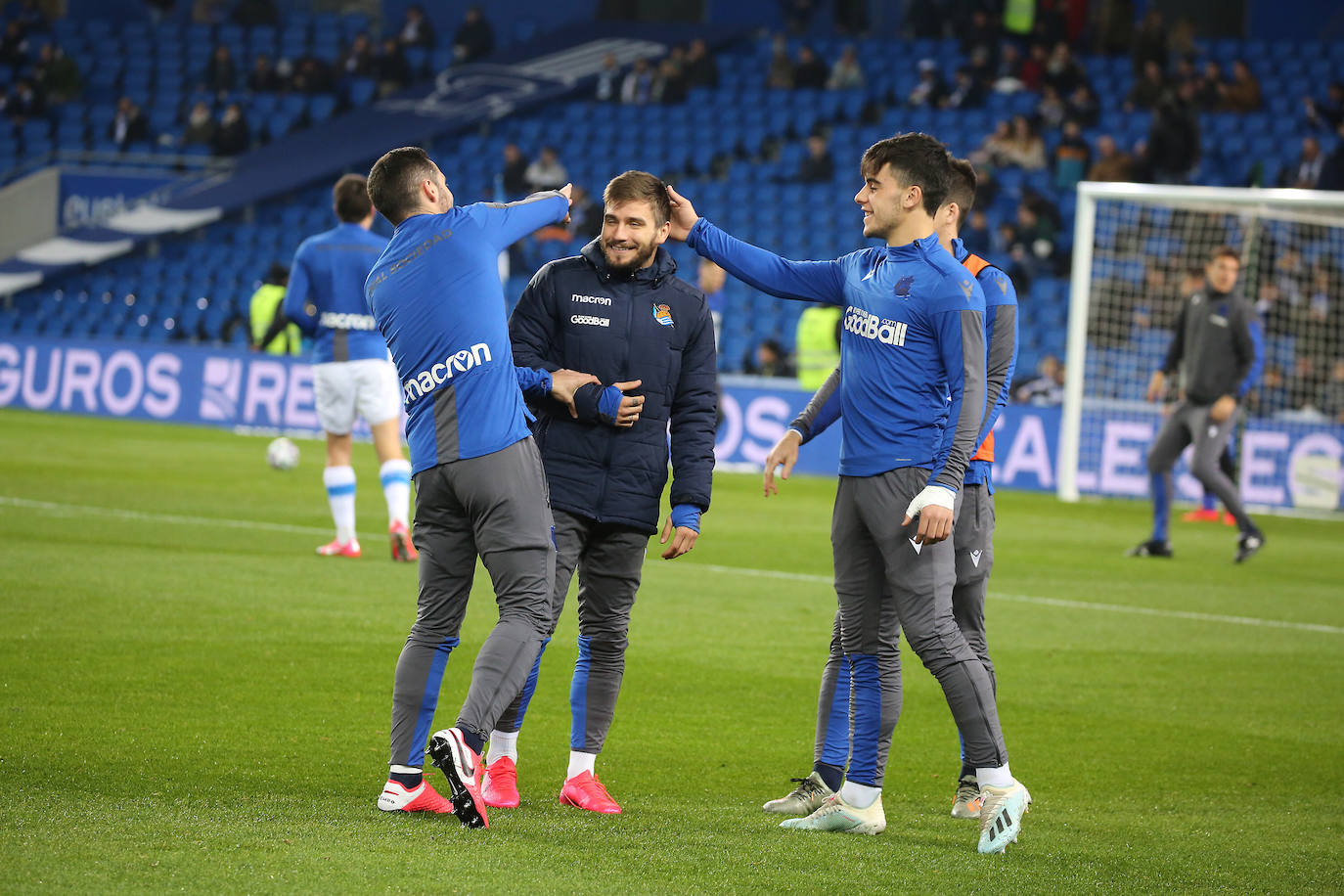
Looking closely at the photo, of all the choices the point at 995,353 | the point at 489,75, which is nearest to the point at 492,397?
the point at 995,353

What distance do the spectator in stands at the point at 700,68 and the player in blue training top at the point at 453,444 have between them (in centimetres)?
2337

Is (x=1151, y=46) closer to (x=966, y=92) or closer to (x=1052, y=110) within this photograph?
(x=1052, y=110)

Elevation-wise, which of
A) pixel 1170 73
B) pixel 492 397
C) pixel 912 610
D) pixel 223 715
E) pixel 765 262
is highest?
pixel 1170 73

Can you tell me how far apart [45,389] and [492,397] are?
19.6m

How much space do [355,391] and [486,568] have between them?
18.1ft

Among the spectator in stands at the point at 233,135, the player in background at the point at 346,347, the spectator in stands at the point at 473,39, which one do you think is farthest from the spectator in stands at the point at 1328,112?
the spectator in stands at the point at 233,135

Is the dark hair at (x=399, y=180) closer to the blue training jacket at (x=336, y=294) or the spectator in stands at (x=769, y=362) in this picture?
the blue training jacket at (x=336, y=294)

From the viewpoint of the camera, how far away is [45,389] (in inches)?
891

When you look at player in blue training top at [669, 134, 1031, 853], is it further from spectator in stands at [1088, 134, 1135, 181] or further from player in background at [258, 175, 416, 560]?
spectator in stands at [1088, 134, 1135, 181]

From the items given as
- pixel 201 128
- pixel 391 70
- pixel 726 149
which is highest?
pixel 391 70

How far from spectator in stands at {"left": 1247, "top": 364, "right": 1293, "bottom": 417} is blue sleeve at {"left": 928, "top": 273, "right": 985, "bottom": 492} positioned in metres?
13.8

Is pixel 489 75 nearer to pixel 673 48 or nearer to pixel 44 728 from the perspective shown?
pixel 673 48

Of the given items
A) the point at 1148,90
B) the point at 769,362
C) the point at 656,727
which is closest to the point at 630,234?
the point at 656,727

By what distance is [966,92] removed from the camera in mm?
24594
